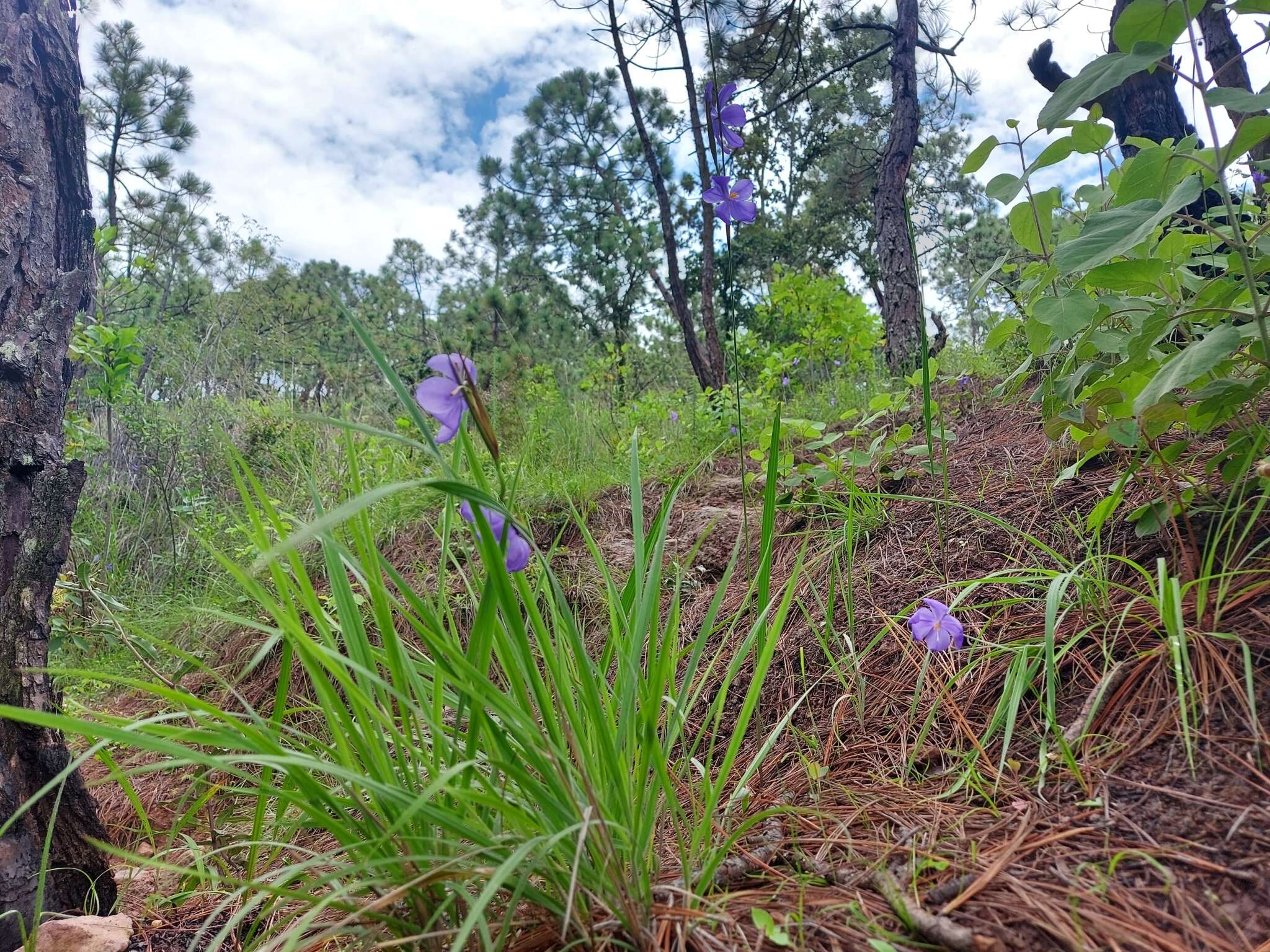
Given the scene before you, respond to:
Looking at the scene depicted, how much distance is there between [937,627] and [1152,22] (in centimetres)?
104

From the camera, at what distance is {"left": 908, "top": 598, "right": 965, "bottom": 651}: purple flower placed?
1.17m

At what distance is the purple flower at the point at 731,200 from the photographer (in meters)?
1.39

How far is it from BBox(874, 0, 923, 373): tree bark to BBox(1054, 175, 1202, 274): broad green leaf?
3.46 meters

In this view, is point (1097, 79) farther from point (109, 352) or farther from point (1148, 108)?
point (109, 352)

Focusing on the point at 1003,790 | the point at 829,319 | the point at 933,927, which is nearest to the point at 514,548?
the point at 933,927

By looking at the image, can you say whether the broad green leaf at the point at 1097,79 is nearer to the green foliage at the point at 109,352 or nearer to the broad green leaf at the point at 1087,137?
the broad green leaf at the point at 1087,137

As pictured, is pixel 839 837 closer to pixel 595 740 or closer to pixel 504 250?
pixel 595 740

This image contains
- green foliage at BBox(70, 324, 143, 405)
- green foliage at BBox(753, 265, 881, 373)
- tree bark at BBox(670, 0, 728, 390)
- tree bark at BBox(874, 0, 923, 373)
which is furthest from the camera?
tree bark at BBox(670, 0, 728, 390)

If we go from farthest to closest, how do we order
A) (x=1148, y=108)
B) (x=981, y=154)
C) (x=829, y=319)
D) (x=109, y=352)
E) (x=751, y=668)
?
(x=829, y=319) < (x=1148, y=108) < (x=109, y=352) < (x=751, y=668) < (x=981, y=154)

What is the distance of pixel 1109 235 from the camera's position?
1.02m

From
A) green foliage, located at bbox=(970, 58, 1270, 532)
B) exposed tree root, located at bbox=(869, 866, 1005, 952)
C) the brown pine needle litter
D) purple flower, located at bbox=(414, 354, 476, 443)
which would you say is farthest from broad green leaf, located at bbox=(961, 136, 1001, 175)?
exposed tree root, located at bbox=(869, 866, 1005, 952)

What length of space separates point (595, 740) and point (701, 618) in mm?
1072

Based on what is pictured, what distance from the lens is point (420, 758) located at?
2.87ft

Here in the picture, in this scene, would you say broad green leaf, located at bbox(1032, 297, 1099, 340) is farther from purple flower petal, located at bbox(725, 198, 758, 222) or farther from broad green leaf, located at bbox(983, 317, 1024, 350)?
purple flower petal, located at bbox(725, 198, 758, 222)
